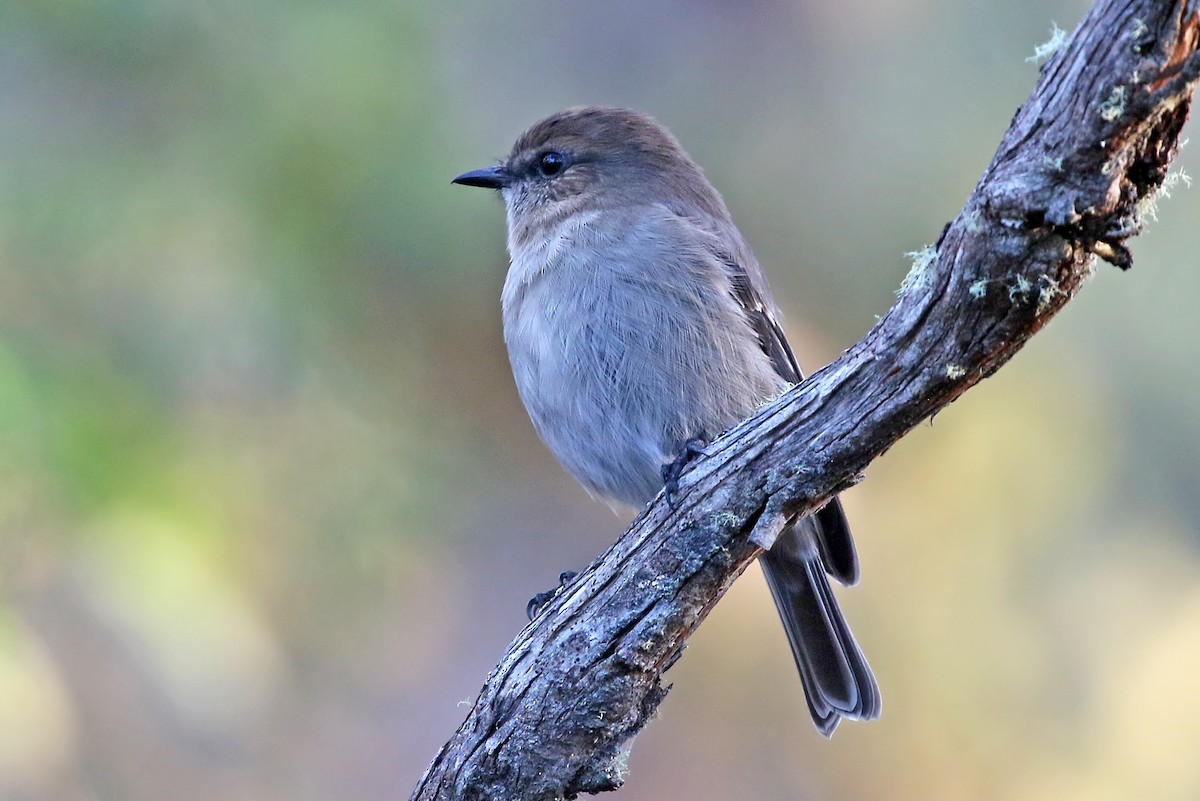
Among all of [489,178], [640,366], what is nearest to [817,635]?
[640,366]

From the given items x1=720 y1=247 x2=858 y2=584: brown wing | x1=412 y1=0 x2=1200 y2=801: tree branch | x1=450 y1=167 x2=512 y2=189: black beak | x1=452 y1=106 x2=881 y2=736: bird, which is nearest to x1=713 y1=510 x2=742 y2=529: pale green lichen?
x1=412 y1=0 x2=1200 y2=801: tree branch

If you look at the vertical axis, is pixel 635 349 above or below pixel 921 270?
above

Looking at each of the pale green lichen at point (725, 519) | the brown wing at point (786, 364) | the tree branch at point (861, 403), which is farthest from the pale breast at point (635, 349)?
the pale green lichen at point (725, 519)

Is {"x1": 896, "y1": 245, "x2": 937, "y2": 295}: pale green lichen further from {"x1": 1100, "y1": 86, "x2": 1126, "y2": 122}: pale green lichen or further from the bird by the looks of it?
the bird

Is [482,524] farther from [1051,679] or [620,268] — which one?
[1051,679]

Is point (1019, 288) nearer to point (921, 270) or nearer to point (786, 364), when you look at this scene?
point (921, 270)

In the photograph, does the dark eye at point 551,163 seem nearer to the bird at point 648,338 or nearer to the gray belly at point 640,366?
the bird at point 648,338
